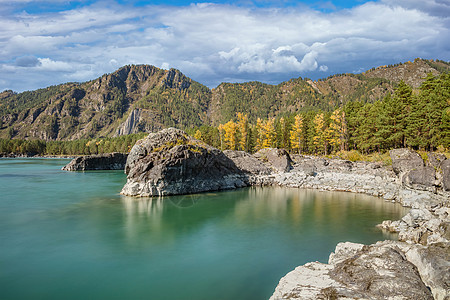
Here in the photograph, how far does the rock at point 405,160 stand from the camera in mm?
34638

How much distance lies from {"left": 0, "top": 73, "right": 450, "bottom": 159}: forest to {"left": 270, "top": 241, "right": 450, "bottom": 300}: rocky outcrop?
116ft

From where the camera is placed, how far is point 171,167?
3609cm

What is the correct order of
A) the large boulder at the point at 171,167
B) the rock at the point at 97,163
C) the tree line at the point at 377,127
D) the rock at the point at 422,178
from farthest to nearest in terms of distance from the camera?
the rock at the point at 97,163 < the tree line at the point at 377,127 < the large boulder at the point at 171,167 < the rock at the point at 422,178

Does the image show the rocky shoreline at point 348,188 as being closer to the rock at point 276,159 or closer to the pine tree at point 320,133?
the rock at point 276,159

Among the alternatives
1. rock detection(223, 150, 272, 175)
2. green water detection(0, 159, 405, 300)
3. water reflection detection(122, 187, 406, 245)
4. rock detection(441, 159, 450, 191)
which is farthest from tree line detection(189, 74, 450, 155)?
rock detection(223, 150, 272, 175)

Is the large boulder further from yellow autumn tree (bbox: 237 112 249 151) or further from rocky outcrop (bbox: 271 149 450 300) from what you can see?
yellow autumn tree (bbox: 237 112 249 151)

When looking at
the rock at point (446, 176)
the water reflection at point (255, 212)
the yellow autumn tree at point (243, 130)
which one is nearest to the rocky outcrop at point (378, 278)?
the water reflection at point (255, 212)

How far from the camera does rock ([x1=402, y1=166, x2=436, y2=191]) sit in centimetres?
3133

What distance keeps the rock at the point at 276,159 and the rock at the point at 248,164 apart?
5.22 feet

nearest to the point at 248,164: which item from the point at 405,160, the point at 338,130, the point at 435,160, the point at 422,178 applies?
the point at 405,160

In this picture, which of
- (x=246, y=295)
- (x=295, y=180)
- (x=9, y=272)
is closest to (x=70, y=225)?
(x=9, y=272)

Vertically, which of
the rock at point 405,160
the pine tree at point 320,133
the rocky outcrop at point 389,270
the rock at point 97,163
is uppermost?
the pine tree at point 320,133

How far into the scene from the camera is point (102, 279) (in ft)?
46.7

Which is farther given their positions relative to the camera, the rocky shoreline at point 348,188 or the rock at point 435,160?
the rock at point 435,160
